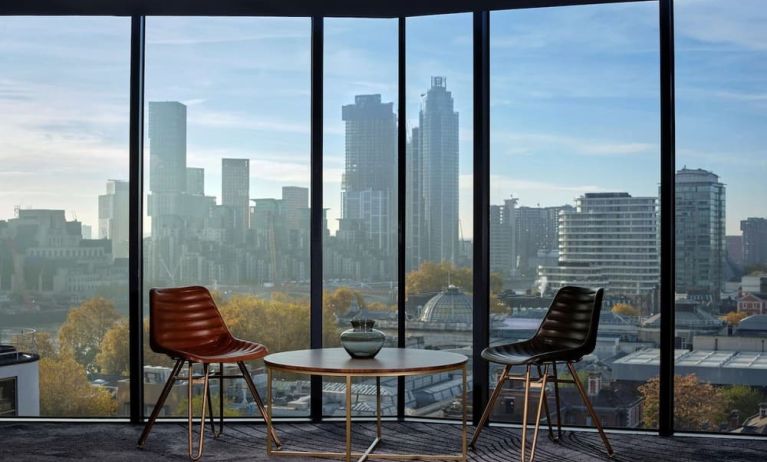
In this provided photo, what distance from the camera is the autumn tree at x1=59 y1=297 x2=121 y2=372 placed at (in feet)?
17.6

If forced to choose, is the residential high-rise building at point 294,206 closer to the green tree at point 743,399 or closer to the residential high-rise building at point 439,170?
the residential high-rise building at point 439,170

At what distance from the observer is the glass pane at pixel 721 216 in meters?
4.98

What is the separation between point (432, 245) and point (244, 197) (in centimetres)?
117

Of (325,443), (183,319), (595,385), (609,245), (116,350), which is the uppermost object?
(609,245)

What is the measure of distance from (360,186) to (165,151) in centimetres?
120

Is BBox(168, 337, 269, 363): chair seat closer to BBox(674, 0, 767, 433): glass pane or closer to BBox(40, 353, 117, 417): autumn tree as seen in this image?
BBox(40, 353, 117, 417): autumn tree


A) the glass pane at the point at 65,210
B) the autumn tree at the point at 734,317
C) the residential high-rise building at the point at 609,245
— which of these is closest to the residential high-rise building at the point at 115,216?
the glass pane at the point at 65,210

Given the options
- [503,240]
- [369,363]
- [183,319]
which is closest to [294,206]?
[183,319]

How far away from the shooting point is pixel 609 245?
525 cm

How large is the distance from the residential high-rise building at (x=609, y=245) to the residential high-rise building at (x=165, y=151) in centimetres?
225

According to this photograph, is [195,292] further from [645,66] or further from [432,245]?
[645,66]

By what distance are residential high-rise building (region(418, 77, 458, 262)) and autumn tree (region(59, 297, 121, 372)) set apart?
6.38 feet

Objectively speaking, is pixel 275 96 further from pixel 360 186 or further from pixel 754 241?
pixel 754 241

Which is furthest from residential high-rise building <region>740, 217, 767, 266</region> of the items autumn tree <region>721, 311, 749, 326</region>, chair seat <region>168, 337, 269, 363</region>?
chair seat <region>168, 337, 269, 363</region>
